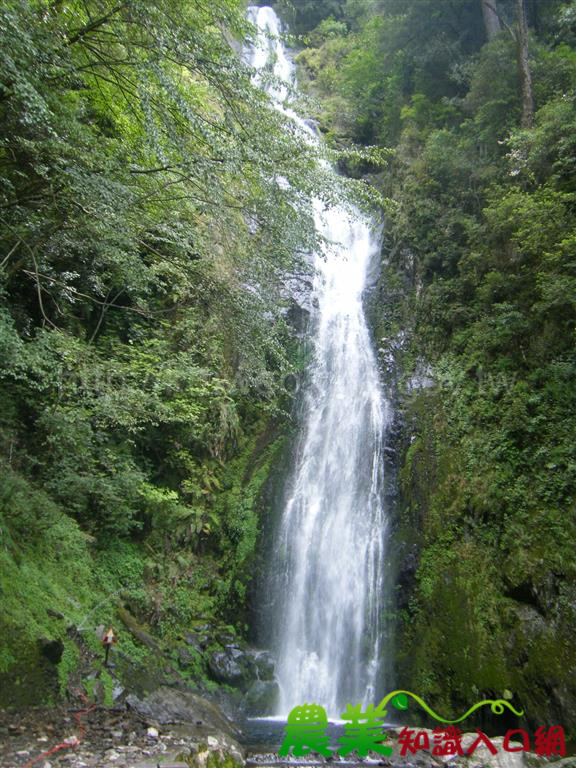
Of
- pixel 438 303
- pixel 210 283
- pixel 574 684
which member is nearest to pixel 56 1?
pixel 210 283

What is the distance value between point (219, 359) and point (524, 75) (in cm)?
954

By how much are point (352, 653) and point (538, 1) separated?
18408 mm

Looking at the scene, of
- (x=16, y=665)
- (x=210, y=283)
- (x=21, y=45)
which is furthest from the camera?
(x=210, y=283)

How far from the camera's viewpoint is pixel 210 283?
724 centimetres

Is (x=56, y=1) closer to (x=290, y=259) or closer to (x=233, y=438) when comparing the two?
(x=290, y=259)

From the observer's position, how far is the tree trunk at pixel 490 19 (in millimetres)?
14180

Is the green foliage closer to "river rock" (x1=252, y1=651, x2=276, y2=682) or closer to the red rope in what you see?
"river rock" (x1=252, y1=651, x2=276, y2=682)

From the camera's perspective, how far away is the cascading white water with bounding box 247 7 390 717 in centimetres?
815

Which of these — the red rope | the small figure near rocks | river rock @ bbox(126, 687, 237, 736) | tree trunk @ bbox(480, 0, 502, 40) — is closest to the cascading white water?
river rock @ bbox(126, 687, 237, 736)

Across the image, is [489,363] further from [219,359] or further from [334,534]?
[219,359]

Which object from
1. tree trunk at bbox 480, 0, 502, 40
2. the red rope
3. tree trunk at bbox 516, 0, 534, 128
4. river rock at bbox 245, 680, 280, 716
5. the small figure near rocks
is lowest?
river rock at bbox 245, 680, 280, 716

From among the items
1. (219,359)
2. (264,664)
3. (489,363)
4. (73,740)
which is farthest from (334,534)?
(73,740)

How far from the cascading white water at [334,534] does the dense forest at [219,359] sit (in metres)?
0.48

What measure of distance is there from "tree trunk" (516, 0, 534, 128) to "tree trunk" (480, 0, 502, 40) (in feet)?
6.97
